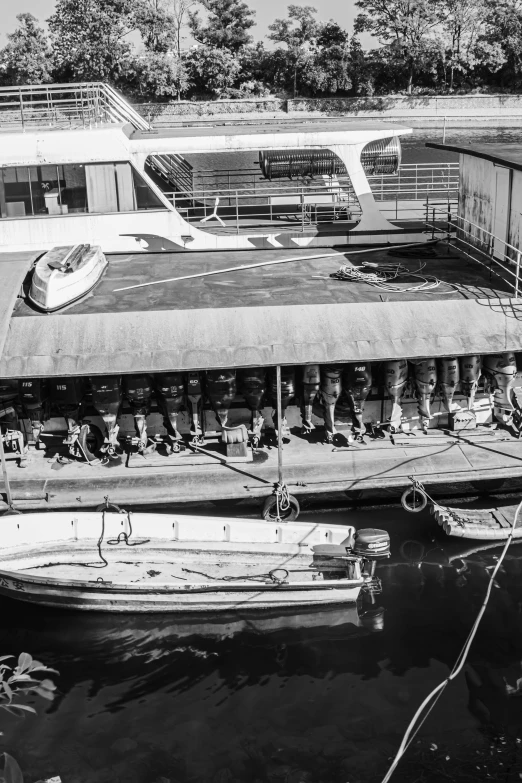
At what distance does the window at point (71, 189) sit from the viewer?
2294 centimetres

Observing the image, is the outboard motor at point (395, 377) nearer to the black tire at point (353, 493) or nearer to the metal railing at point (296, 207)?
the black tire at point (353, 493)

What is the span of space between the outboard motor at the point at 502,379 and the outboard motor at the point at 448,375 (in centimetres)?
81

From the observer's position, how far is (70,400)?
17.9m

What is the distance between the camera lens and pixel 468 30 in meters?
96.2

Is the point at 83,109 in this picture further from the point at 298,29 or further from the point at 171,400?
the point at 298,29

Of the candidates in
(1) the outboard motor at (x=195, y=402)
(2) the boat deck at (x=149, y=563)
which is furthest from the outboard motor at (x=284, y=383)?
(2) the boat deck at (x=149, y=563)

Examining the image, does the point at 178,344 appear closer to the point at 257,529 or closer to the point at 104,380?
the point at 104,380

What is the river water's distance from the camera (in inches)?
490

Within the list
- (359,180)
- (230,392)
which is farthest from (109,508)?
(359,180)

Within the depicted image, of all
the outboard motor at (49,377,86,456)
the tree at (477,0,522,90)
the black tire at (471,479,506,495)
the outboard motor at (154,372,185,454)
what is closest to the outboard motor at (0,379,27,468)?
the outboard motor at (49,377,86,456)

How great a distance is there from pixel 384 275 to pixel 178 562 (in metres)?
9.15

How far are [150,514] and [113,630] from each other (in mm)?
2360

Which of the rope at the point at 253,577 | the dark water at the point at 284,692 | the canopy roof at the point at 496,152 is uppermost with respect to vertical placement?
the canopy roof at the point at 496,152

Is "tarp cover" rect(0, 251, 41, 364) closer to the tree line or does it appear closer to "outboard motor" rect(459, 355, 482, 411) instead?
"outboard motor" rect(459, 355, 482, 411)
